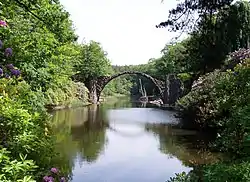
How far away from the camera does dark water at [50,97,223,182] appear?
28.2ft

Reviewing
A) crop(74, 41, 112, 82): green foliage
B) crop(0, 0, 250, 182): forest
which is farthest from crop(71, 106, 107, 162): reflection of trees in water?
crop(74, 41, 112, 82): green foliage

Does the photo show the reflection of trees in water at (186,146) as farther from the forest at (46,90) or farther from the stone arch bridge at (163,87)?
the stone arch bridge at (163,87)

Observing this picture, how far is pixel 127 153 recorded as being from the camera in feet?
37.4

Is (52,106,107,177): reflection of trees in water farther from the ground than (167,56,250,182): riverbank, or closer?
closer

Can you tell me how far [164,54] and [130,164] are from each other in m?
45.3

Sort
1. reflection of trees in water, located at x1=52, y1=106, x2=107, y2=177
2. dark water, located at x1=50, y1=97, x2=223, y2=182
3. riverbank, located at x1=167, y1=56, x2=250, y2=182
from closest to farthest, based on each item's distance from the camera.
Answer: riverbank, located at x1=167, y1=56, x2=250, y2=182
dark water, located at x1=50, y1=97, x2=223, y2=182
reflection of trees in water, located at x1=52, y1=106, x2=107, y2=177

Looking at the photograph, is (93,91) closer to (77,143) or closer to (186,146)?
(77,143)

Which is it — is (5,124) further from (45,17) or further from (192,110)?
(192,110)

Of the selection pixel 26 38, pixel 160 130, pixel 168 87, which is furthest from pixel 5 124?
pixel 168 87

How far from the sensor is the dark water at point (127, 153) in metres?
8.60

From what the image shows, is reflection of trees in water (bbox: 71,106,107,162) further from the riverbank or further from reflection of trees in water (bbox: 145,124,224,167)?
the riverbank

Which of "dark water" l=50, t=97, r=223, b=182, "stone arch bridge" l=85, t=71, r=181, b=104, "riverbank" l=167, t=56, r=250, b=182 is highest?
"stone arch bridge" l=85, t=71, r=181, b=104

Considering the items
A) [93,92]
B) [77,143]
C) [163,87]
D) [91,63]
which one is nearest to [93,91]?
[93,92]

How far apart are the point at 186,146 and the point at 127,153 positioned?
6.55 feet
